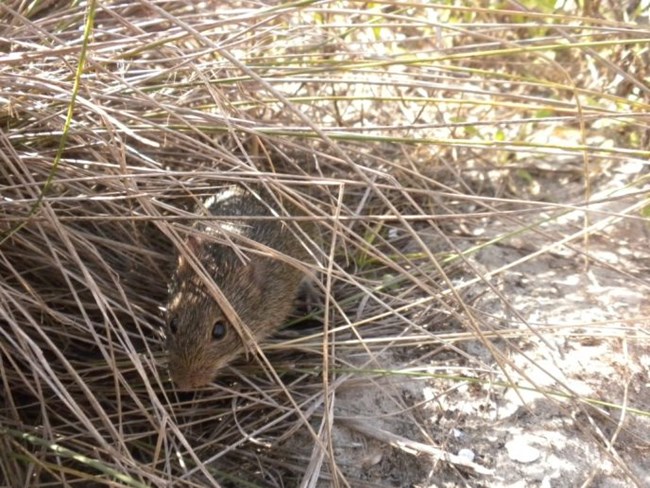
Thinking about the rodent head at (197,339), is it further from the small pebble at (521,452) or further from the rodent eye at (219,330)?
the small pebble at (521,452)

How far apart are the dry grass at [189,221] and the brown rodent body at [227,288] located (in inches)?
5.2

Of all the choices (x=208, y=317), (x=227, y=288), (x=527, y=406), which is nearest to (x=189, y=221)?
(x=227, y=288)

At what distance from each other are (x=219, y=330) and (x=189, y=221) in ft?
1.62

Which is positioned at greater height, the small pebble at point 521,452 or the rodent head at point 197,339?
the rodent head at point 197,339

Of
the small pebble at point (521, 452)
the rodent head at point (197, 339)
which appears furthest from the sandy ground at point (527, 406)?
the rodent head at point (197, 339)

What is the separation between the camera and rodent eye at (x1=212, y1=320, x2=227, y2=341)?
356 cm

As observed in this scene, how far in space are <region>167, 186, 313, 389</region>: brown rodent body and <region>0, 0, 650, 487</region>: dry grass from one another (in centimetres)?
13

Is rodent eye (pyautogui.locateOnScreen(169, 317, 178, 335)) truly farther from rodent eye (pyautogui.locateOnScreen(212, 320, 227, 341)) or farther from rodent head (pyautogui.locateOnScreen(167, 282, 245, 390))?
rodent eye (pyautogui.locateOnScreen(212, 320, 227, 341))

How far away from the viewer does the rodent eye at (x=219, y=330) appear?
11.7 ft

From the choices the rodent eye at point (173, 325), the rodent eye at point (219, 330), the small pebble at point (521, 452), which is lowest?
the small pebble at point (521, 452)

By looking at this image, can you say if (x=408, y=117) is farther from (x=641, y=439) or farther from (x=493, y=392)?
(x=641, y=439)

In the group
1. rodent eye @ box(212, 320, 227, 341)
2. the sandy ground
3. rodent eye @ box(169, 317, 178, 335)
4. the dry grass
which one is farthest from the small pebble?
rodent eye @ box(169, 317, 178, 335)

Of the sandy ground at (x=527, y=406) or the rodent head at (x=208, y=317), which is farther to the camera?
the rodent head at (x=208, y=317)

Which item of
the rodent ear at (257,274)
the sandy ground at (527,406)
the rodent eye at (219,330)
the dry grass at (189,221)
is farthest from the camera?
the rodent ear at (257,274)
